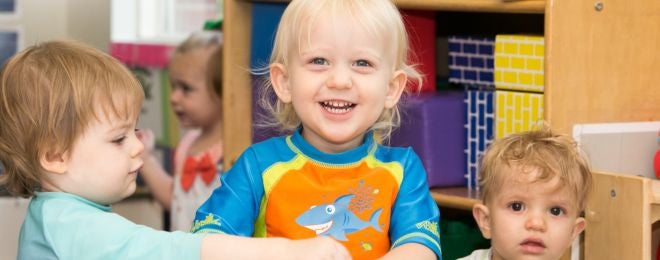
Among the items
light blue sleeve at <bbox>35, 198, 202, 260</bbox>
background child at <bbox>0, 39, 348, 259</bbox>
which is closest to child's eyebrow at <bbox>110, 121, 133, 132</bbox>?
background child at <bbox>0, 39, 348, 259</bbox>

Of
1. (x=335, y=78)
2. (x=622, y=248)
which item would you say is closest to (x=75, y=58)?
(x=335, y=78)

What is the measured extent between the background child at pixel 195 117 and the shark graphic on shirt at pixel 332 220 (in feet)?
5.26

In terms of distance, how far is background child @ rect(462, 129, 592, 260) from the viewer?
6.68 ft

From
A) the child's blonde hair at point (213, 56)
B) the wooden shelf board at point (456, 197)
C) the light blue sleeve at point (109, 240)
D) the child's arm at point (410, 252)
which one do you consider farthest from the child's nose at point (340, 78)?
the child's blonde hair at point (213, 56)

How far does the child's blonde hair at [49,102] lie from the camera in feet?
5.78

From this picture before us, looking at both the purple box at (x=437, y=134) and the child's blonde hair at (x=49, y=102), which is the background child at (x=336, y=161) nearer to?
the child's blonde hair at (x=49, y=102)

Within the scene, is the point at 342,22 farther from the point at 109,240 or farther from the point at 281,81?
the point at 109,240

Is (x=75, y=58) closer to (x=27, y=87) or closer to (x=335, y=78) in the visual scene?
(x=27, y=87)

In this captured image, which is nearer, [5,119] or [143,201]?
[5,119]

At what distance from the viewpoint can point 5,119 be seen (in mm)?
1794

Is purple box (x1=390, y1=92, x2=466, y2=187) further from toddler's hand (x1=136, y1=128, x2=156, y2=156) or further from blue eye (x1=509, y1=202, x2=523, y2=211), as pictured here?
toddler's hand (x1=136, y1=128, x2=156, y2=156)

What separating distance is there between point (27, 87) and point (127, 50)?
2325 millimetres

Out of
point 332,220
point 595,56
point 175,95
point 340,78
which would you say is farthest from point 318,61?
point 175,95

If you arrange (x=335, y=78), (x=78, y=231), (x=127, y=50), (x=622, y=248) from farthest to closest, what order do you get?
(x=127, y=50), (x=622, y=248), (x=335, y=78), (x=78, y=231)
